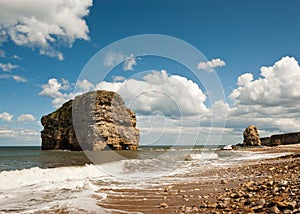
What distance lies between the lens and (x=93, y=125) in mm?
62000

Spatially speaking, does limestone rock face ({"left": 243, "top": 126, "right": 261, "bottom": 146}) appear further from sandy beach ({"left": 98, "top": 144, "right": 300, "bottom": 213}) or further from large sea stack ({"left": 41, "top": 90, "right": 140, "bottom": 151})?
sandy beach ({"left": 98, "top": 144, "right": 300, "bottom": 213})

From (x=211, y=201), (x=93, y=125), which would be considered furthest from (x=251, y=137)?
(x=211, y=201)

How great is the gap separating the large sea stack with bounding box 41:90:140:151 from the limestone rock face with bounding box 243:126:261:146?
57.6 meters

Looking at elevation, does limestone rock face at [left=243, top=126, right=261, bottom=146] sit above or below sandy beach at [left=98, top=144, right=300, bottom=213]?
above

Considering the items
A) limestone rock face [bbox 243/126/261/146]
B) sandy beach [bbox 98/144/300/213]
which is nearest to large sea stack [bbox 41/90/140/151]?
sandy beach [bbox 98/144/300/213]

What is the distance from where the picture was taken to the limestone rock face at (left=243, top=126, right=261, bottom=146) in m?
111

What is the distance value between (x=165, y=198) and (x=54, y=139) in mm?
71435

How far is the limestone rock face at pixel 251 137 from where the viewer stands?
110875mm

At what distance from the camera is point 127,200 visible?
9.10 meters

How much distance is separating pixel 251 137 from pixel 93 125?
74.9m

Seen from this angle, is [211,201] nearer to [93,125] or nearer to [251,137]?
[93,125]

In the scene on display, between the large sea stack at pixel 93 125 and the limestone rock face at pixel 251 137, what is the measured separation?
57.6 m

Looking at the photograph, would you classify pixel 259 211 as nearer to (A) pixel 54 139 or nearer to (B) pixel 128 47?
(B) pixel 128 47

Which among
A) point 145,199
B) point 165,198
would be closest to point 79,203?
point 145,199
